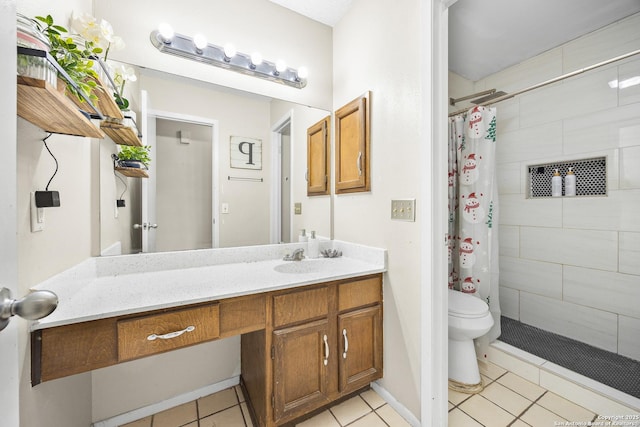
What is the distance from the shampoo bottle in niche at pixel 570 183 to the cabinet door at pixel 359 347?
1882 millimetres

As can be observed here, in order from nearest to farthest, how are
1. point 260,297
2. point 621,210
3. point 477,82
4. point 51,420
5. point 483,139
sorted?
1. point 51,420
2. point 260,297
3. point 621,210
4. point 483,139
5. point 477,82

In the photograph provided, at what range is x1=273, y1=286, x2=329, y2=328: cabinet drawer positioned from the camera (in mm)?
1207

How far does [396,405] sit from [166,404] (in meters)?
1.31

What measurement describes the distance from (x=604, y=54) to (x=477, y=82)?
922mm

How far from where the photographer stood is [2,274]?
457mm

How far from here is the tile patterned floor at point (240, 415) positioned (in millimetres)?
1369

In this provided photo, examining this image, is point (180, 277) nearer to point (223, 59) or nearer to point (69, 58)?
point (69, 58)

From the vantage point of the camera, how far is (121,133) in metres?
1.26

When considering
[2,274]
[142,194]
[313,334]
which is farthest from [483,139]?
[2,274]

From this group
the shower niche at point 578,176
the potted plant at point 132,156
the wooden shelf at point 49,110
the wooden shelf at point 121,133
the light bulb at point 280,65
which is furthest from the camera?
the shower niche at point 578,176

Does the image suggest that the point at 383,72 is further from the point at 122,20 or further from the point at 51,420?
the point at 51,420

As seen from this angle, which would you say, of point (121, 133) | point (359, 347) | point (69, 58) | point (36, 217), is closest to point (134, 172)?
point (121, 133)

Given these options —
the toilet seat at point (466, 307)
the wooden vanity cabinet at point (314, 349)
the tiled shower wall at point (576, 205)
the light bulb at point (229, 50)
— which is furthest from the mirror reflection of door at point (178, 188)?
the tiled shower wall at point (576, 205)

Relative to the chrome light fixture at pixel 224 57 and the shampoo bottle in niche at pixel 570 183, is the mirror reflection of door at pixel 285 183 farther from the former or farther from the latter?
the shampoo bottle in niche at pixel 570 183
